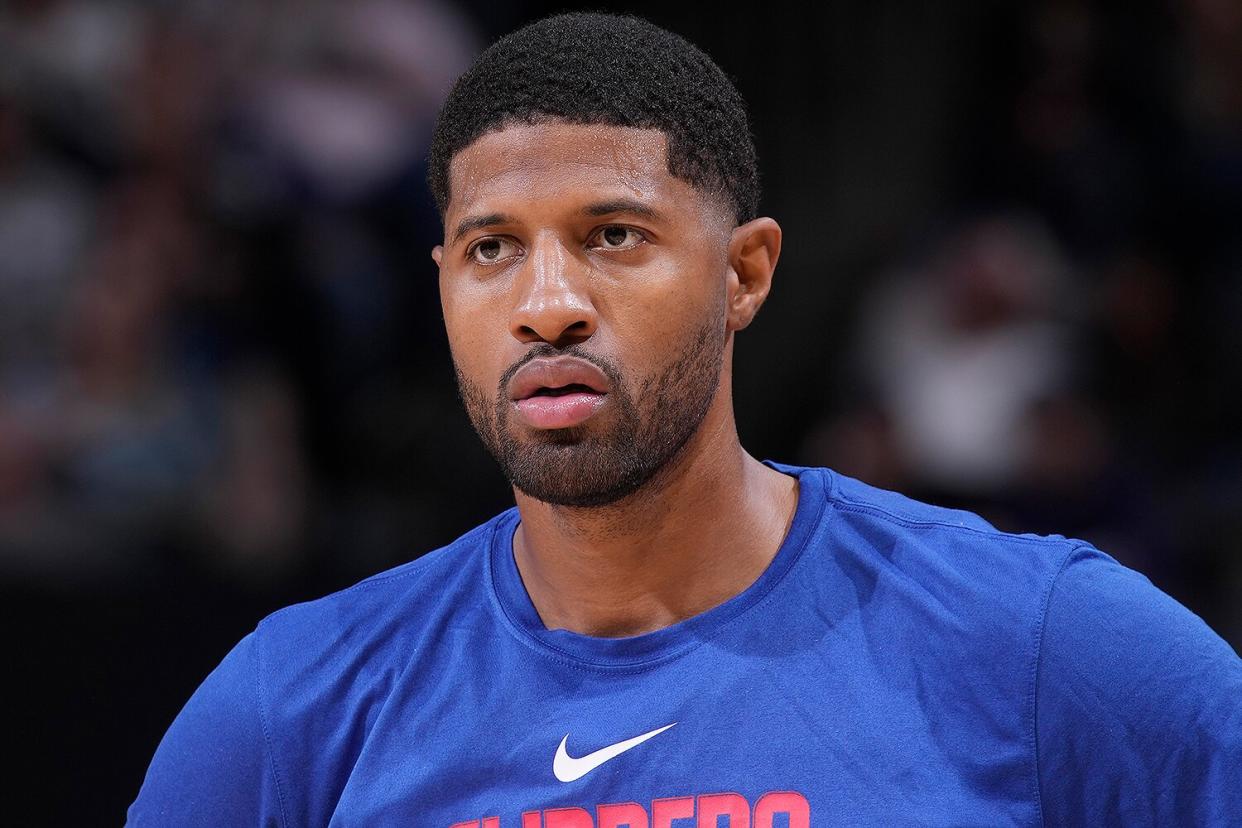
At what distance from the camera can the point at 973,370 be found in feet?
19.8

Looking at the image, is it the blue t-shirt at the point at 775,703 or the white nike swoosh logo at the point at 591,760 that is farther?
the white nike swoosh logo at the point at 591,760

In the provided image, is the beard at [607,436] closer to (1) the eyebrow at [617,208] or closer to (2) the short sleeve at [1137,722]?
(1) the eyebrow at [617,208]

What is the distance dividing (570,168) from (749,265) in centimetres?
40

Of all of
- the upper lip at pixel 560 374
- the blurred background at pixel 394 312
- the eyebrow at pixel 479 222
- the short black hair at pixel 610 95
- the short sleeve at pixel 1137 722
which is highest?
the blurred background at pixel 394 312

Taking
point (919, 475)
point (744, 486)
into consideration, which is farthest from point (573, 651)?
point (919, 475)

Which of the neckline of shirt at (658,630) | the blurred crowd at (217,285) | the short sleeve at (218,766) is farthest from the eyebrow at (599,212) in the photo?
the blurred crowd at (217,285)

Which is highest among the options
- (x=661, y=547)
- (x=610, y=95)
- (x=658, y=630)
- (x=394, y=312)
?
(x=394, y=312)

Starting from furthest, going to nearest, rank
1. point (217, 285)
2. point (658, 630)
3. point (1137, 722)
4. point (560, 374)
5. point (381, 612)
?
point (217, 285)
point (381, 612)
point (658, 630)
point (560, 374)
point (1137, 722)

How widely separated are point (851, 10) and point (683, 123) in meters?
5.22

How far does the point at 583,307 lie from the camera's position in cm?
229

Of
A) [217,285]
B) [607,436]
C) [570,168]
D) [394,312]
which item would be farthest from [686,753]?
[394,312]

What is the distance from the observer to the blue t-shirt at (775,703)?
2.18 m

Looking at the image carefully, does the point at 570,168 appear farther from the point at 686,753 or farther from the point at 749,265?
the point at 686,753

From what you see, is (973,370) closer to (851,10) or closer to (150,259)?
(851,10)
